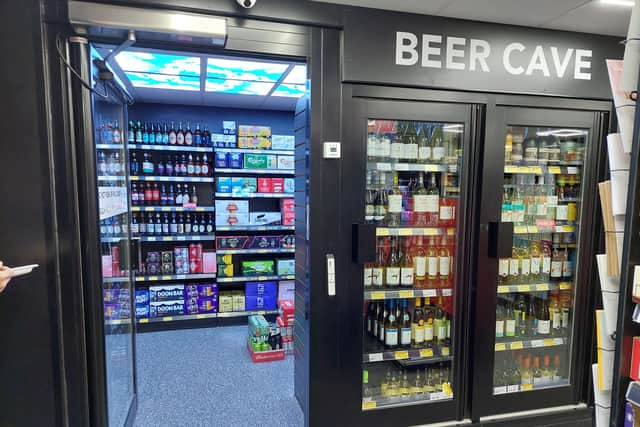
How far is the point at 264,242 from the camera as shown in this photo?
4.94 metres

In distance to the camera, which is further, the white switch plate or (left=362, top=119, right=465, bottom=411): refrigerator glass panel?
(left=362, top=119, right=465, bottom=411): refrigerator glass panel

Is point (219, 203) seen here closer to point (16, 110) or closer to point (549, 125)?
point (16, 110)

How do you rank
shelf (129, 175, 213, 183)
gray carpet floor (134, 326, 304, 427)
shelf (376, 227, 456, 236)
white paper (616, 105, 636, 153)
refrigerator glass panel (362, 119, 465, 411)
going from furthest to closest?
shelf (129, 175, 213, 183)
gray carpet floor (134, 326, 304, 427)
refrigerator glass panel (362, 119, 465, 411)
shelf (376, 227, 456, 236)
white paper (616, 105, 636, 153)

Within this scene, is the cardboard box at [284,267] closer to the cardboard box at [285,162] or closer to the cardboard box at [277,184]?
the cardboard box at [277,184]

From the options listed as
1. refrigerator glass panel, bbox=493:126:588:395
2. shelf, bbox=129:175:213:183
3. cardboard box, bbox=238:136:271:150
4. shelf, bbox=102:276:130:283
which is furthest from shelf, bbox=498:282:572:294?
shelf, bbox=129:175:213:183

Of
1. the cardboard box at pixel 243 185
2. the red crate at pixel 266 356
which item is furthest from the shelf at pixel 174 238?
the red crate at pixel 266 356

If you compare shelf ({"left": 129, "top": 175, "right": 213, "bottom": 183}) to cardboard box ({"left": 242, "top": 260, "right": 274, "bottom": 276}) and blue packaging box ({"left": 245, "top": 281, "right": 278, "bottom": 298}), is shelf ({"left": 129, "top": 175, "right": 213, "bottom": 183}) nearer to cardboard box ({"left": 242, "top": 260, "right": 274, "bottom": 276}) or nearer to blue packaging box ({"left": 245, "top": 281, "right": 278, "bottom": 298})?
cardboard box ({"left": 242, "top": 260, "right": 274, "bottom": 276})

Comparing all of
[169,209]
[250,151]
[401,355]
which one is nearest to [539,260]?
[401,355]

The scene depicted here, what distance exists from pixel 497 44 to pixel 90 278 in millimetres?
2720

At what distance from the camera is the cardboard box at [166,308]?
15.0ft

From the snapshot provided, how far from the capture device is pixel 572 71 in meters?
2.53

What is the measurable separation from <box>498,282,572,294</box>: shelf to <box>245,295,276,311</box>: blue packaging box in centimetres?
301

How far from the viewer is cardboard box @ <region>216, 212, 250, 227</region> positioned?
15.7ft

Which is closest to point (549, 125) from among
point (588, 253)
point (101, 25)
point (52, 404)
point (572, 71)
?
point (572, 71)
